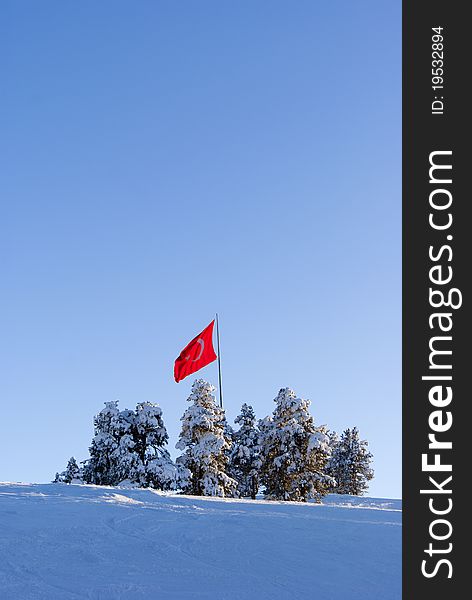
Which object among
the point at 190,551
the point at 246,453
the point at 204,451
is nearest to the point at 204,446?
the point at 204,451

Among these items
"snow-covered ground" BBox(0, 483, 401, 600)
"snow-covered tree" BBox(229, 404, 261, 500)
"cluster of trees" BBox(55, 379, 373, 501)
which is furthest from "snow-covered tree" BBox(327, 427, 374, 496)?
"snow-covered ground" BBox(0, 483, 401, 600)

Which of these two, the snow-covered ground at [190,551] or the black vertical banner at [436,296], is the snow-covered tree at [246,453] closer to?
the snow-covered ground at [190,551]

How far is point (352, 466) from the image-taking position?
212 feet

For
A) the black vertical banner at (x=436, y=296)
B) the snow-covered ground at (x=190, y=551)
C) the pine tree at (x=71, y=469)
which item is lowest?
the pine tree at (x=71, y=469)

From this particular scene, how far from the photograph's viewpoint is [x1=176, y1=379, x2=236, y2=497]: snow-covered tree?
38906 millimetres

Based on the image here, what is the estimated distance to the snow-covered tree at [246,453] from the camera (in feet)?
162

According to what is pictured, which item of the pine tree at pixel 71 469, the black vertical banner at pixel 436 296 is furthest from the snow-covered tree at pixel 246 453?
the black vertical banner at pixel 436 296

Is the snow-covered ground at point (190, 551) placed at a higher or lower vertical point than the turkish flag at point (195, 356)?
lower

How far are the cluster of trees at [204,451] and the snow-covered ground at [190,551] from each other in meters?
23.1

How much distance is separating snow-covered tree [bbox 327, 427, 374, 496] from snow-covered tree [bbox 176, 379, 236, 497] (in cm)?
2610

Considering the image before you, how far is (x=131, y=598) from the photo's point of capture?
9078 mm

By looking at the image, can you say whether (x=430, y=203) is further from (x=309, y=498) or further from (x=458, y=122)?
(x=309, y=498)

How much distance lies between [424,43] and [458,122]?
155 cm

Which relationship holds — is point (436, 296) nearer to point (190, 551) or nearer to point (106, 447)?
point (190, 551)
